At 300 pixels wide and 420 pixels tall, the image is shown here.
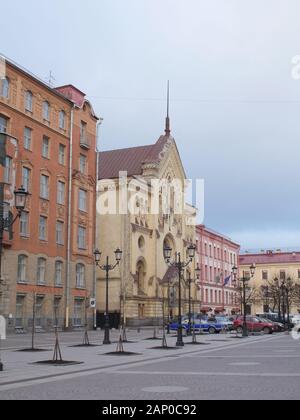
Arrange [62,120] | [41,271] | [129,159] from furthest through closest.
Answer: [129,159] < [62,120] < [41,271]

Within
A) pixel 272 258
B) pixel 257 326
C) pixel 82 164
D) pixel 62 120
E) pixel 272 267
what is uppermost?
pixel 62 120

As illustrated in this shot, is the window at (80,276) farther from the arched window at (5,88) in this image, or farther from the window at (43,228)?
the arched window at (5,88)

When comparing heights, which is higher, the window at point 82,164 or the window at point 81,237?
the window at point 82,164

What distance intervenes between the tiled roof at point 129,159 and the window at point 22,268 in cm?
2458

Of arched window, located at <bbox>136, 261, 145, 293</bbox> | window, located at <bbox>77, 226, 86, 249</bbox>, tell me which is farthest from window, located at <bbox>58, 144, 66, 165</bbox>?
arched window, located at <bbox>136, 261, 145, 293</bbox>

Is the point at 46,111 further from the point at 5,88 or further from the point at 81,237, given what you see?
the point at 81,237

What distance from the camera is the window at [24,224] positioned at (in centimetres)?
4548

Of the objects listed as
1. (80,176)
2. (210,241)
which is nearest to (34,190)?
(80,176)

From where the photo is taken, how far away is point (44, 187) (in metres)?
48.7

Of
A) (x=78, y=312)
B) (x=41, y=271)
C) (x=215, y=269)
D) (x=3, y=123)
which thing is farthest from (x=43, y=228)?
(x=215, y=269)

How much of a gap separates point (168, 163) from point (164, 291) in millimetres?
16239

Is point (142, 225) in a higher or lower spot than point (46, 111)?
lower

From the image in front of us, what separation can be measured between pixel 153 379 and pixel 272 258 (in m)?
106

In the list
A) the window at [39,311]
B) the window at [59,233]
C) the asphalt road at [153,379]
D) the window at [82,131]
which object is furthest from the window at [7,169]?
the asphalt road at [153,379]
